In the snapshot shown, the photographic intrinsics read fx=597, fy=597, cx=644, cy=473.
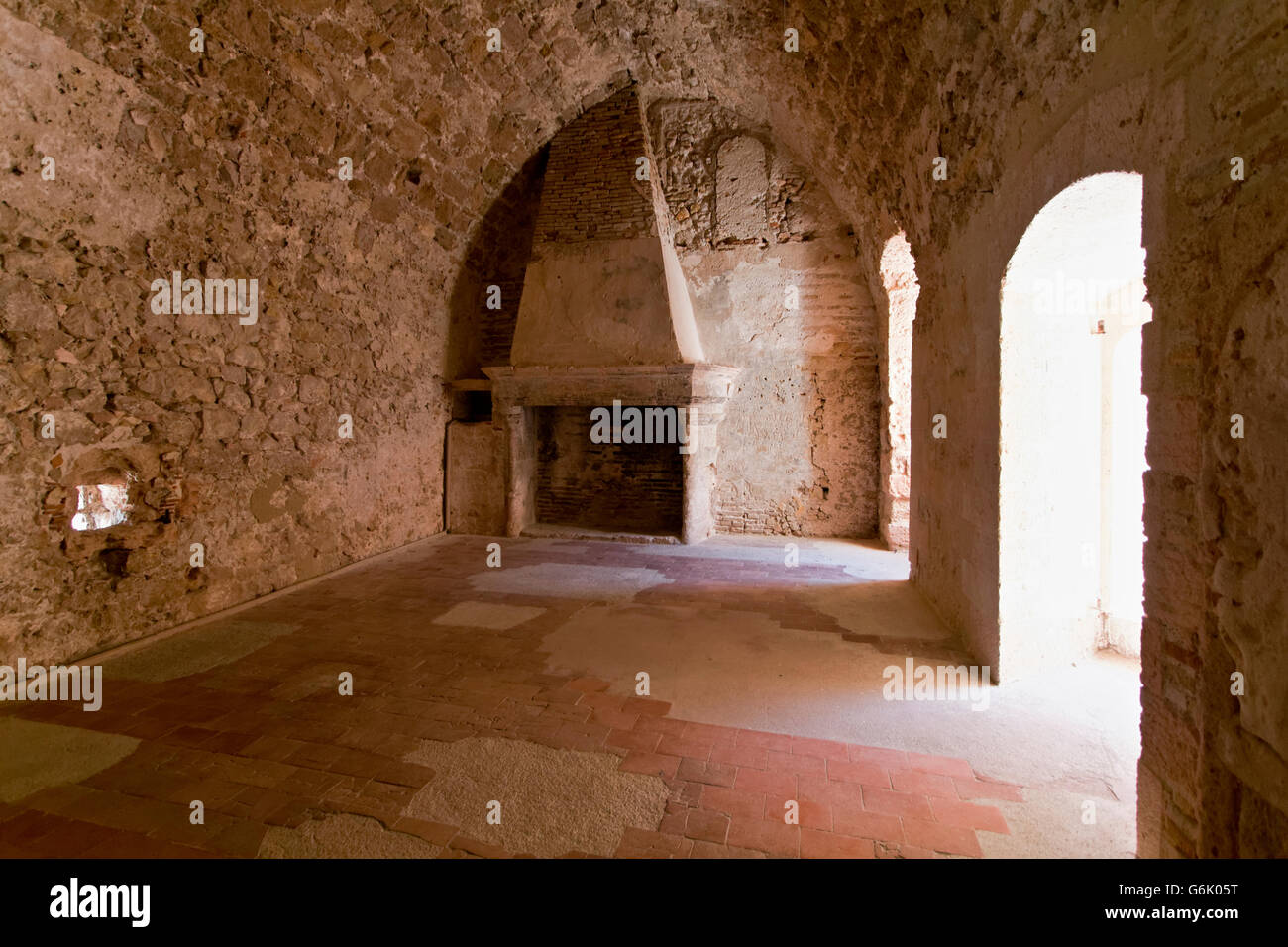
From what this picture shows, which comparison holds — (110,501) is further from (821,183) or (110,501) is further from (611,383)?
(821,183)

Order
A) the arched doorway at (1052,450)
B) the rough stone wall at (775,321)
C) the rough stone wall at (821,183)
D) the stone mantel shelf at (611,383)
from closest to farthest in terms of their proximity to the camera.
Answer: the rough stone wall at (821,183) < the arched doorway at (1052,450) < the stone mantel shelf at (611,383) < the rough stone wall at (775,321)

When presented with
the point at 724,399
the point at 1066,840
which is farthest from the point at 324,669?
the point at 724,399

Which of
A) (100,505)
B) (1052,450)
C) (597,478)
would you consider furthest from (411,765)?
(597,478)

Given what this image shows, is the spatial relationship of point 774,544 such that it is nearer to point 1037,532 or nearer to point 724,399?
point 724,399

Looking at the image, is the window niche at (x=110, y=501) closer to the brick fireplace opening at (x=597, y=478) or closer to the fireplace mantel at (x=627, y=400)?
the fireplace mantel at (x=627, y=400)

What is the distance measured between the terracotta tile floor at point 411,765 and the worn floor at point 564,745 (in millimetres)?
A: 11

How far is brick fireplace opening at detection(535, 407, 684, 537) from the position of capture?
8.01 meters

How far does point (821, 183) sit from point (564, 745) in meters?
6.61

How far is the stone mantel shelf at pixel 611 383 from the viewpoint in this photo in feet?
21.5

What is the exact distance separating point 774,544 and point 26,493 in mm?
5948

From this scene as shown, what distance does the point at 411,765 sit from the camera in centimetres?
234

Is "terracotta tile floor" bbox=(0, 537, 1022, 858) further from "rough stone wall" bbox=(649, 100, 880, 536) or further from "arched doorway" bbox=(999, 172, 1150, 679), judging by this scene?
"rough stone wall" bbox=(649, 100, 880, 536)

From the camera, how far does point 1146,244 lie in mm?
1799

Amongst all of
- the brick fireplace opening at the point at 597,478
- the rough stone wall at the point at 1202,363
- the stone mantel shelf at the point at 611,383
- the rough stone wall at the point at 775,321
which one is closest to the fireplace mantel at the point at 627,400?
the stone mantel shelf at the point at 611,383
